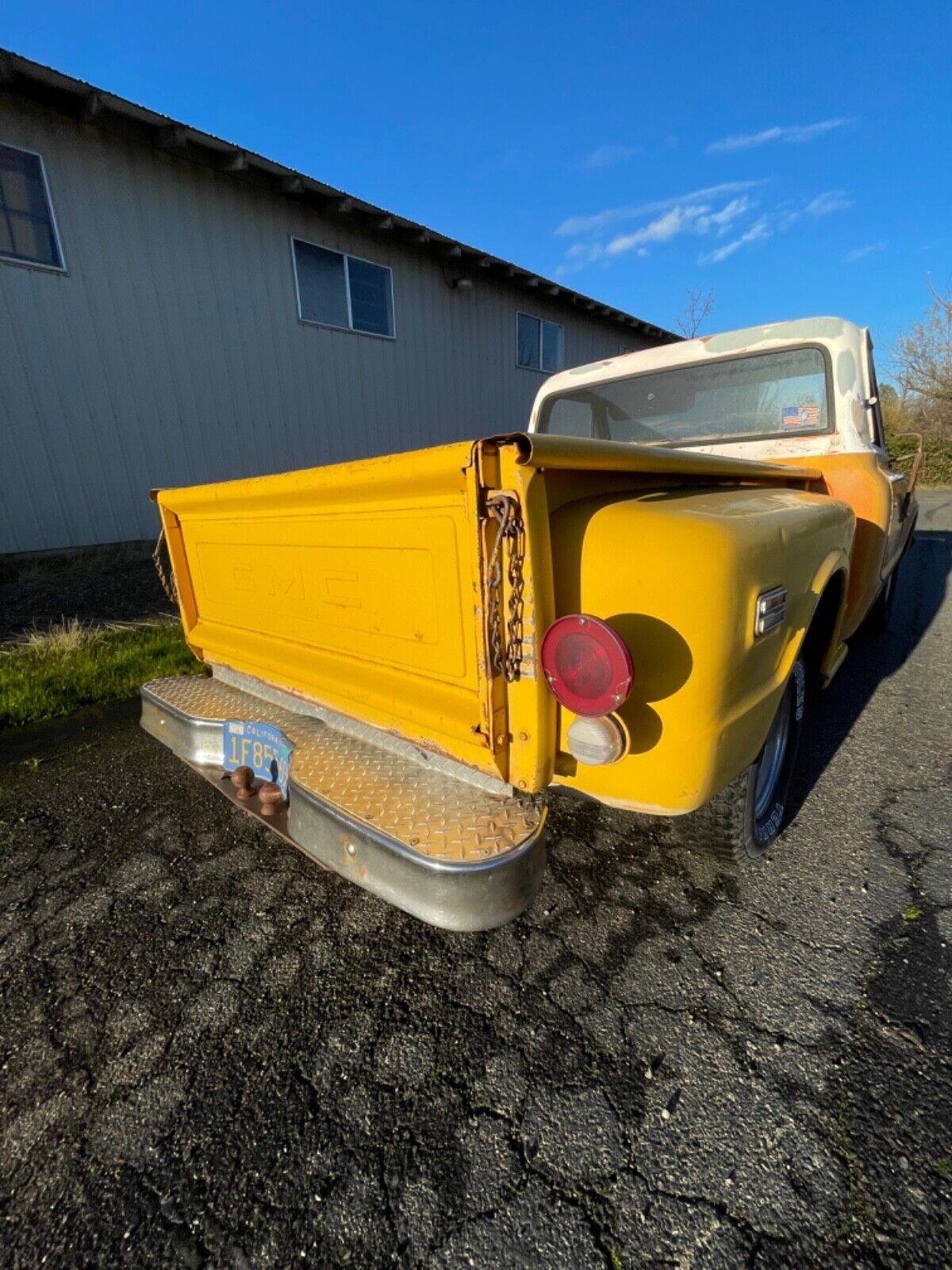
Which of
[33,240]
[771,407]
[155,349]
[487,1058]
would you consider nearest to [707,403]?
[771,407]

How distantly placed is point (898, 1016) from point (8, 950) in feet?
8.94

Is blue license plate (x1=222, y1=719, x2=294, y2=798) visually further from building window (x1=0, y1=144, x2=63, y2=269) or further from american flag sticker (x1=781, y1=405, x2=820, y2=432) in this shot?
building window (x1=0, y1=144, x2=63, y2=269)

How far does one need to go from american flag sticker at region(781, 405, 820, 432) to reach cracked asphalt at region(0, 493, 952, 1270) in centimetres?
205

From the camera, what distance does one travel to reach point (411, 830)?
58.4 inches

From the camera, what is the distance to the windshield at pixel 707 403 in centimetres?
312

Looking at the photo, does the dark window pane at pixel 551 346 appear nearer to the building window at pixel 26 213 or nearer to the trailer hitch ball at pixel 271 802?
→ the building window at pixel 26 213

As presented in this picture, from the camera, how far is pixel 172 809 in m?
2.62

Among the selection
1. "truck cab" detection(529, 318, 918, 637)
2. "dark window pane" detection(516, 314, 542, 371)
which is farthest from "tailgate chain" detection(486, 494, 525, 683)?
"dark window pane" detection(516, 314, 542, 371)

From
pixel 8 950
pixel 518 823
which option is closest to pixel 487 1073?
pixel 518 823

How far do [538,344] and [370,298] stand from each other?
5005 mm

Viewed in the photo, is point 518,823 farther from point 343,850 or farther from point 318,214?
point 318,214

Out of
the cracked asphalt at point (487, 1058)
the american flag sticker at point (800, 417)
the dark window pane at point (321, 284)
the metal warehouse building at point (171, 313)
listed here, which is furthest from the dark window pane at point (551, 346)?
the cracked asphalt at point (487, 1058)

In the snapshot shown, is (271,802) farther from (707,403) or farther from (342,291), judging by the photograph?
(342,291)

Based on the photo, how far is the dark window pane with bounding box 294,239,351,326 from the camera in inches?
334
